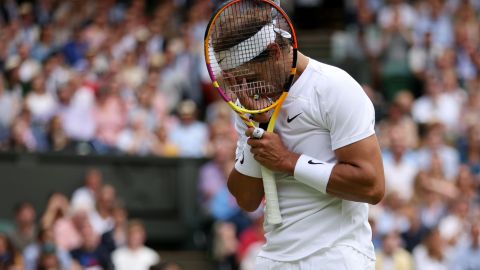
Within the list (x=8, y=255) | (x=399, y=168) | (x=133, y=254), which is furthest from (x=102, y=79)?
(x=399, y=168)

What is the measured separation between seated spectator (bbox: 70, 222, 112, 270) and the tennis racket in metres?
6.25

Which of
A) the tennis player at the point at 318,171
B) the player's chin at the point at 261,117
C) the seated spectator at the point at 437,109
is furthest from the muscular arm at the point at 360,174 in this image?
the seated spectator at the point at 437,109

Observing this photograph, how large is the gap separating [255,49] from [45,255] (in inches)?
245

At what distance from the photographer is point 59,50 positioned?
14.8 m

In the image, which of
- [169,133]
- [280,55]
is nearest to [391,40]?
[169,133]

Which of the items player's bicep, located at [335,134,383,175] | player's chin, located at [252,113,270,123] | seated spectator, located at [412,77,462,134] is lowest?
seated spectator, located at [412,77,462,134]

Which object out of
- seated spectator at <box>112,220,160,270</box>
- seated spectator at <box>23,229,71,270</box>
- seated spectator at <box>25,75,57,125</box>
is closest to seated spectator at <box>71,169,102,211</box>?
seated spectator at <box>112,220,160,270</box>

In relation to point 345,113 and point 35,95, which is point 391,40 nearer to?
point 35,95

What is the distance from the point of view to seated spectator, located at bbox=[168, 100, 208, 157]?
1348cm

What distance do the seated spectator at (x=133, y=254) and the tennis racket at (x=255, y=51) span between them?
681cm

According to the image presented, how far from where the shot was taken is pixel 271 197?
4539 millimetres

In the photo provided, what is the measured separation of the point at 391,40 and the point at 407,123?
237 centimetres

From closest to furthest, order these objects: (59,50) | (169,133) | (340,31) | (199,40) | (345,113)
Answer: (345,113), (169,133), (59,50), (199,40), (340,31)

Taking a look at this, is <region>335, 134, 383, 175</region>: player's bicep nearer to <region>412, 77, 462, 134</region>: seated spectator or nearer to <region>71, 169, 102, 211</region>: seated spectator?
<region>71, 169, 102, 211</region>: seated spectator
